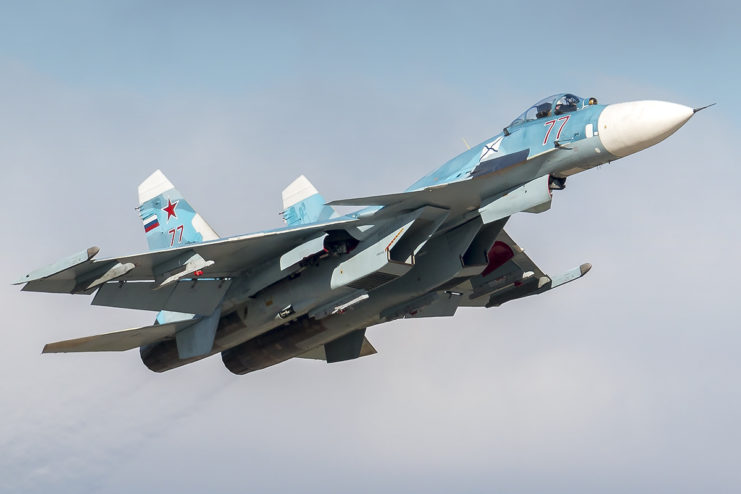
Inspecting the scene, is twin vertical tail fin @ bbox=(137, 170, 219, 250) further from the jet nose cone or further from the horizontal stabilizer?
the jet nose cone

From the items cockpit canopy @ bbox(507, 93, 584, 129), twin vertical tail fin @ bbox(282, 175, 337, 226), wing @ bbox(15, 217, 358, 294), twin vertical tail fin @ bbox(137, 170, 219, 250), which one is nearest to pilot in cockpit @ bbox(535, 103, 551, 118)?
cockpit canopy @ bbox(507, 93, 584, 129)

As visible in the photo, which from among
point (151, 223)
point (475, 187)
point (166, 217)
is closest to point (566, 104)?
point (475, 187)

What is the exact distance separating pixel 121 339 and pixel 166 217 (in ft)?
14.6

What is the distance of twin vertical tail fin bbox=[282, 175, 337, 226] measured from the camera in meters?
29.0

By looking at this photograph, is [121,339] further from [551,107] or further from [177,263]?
[551,107]

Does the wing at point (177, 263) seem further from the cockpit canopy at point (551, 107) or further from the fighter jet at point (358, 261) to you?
the cockpit canopy at point (551, 107)

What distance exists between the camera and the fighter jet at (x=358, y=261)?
22.5 m

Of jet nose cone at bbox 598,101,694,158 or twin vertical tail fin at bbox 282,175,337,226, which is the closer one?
jet nose cone at bbox 598,101,694,158

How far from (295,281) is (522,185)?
5386 millimetres

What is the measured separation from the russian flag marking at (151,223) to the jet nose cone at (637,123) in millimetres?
12551

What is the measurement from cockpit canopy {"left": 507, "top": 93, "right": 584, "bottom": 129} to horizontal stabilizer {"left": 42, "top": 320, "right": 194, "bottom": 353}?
8.74 m

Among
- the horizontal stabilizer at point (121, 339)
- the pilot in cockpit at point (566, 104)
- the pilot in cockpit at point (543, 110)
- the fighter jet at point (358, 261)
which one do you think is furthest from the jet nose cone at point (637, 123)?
the horizontal stabilizer at point (121, 339)

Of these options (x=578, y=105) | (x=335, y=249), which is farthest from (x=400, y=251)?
(x=578, y=105)

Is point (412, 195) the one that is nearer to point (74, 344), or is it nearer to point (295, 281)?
point (295, 281)
